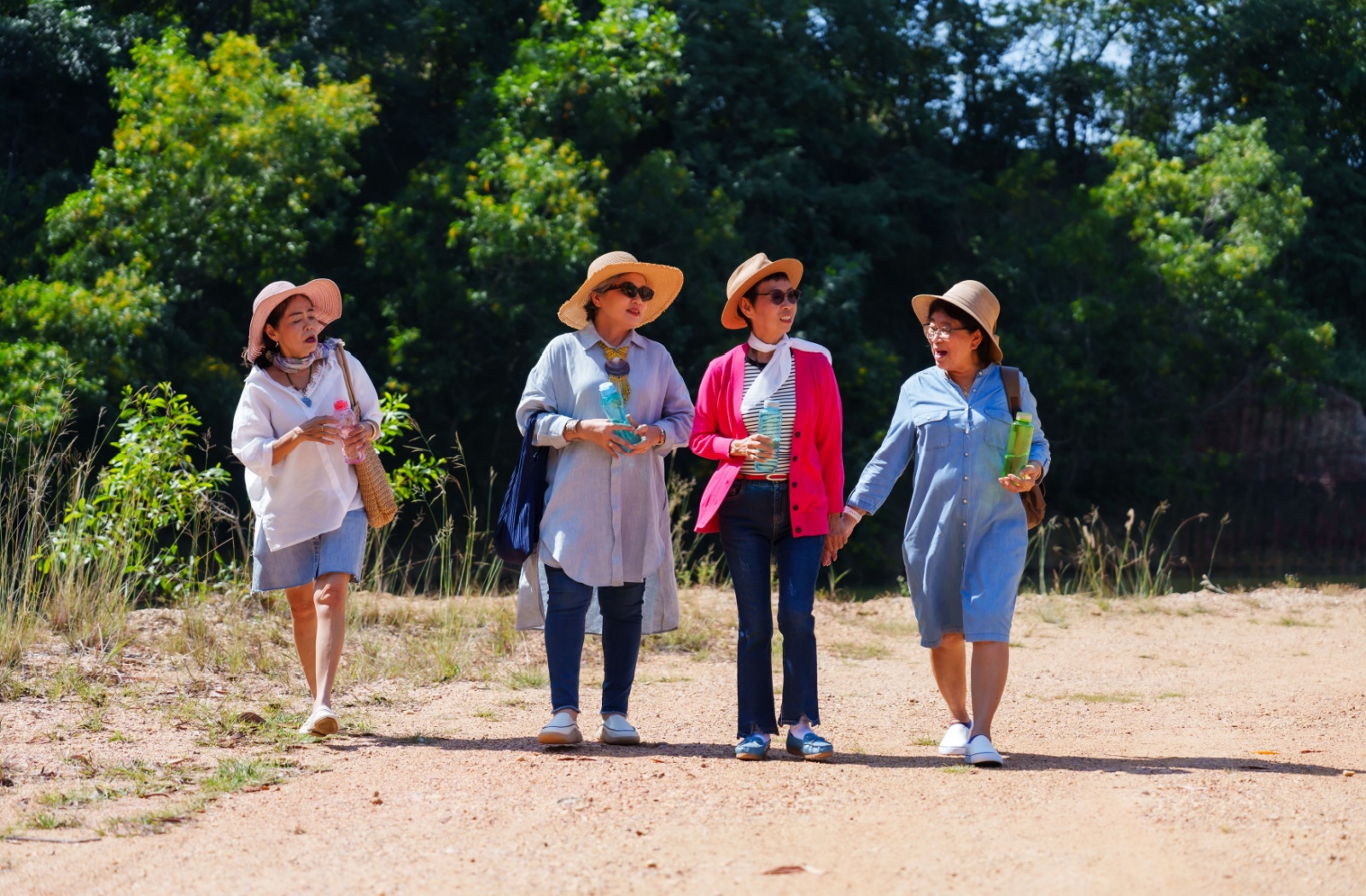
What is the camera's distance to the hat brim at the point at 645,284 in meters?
5.52

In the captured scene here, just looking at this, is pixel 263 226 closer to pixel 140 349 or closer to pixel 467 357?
pixel 140 349

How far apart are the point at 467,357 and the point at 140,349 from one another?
4.19 m

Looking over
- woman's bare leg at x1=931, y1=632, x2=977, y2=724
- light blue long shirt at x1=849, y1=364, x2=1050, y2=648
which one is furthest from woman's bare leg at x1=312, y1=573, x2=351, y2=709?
woman's bare leg at x1=931, y1=632, x2=977, y2=724

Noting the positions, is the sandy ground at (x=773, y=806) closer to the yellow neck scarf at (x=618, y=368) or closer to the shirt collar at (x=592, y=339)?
the yellow neck scarf at (x=618, y=368)

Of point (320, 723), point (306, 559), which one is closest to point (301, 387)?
point (306, 559)

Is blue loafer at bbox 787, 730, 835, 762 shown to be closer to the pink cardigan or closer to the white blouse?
the pink cardigan

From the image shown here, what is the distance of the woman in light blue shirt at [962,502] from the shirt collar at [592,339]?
1025 mm

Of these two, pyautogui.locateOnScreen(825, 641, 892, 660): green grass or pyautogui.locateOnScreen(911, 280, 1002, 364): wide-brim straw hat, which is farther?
pyautogui.locateOnScreen(825, 641, 892, 660): green grass

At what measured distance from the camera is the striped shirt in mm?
5320

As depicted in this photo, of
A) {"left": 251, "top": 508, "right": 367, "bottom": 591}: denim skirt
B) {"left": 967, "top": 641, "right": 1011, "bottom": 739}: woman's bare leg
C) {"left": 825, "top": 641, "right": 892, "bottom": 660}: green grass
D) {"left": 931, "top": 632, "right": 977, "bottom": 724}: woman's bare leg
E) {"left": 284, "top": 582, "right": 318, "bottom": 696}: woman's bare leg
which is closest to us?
{"left": 967, "top": 641, "right": 1011, "bottom": 739}: woman's bare leg

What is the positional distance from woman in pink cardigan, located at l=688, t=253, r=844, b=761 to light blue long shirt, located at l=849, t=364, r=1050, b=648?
0.25 m

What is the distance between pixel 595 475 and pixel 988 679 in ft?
5.36

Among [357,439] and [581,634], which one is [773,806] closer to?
[581,634]

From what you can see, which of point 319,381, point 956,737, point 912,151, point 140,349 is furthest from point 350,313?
point 956,737
